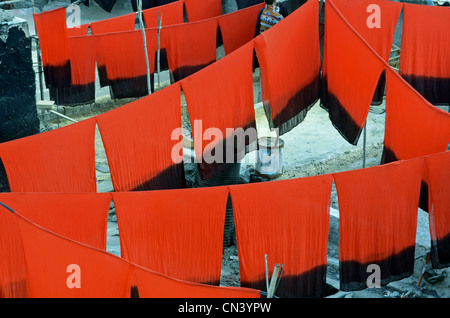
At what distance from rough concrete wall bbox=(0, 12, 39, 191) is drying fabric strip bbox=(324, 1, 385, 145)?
411 cm

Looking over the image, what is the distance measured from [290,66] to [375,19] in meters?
2.27

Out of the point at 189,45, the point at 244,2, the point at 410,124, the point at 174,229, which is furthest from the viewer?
the point at 244,2

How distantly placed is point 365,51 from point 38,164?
4.31 meters

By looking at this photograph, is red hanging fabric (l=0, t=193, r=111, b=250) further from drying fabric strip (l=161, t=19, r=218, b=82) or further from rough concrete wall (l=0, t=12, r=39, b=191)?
drying fabric strip (l=161, t=19, r=218, b=82)

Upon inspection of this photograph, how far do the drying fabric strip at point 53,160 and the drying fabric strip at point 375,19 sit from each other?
5426 mm

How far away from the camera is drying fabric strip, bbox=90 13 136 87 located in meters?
12.3

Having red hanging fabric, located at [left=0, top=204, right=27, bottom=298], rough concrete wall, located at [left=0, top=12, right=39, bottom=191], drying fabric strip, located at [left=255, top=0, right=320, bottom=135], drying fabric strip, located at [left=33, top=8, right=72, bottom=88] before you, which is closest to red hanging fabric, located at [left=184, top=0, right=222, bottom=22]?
drying fabric strip, located at [left=33, top=8, right=72, bottom=88]

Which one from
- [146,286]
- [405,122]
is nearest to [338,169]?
[405,122]

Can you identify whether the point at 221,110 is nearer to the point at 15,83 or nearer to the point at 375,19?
the point at 15,83

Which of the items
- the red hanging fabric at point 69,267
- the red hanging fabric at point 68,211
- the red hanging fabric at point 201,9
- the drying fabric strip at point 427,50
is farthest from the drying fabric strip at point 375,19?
the red hanging fabric at point 69,267

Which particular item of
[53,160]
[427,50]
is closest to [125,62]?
[53,160]

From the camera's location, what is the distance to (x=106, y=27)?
41.4ft
